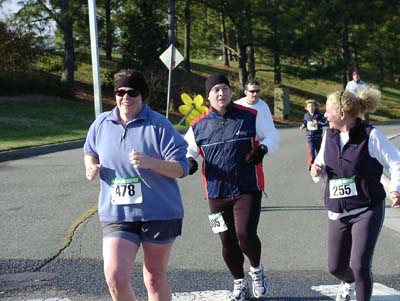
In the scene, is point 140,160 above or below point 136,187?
above

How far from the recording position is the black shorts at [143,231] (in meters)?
4.31

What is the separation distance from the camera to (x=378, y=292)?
5.72 m

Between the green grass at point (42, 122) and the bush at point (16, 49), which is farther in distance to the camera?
the bush at point (16, 49)

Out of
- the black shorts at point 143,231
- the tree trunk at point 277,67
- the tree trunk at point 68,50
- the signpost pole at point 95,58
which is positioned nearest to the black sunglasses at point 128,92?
the black shorts at point 143,231

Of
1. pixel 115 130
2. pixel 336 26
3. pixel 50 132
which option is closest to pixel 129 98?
pixel 115 130

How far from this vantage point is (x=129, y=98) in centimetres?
438

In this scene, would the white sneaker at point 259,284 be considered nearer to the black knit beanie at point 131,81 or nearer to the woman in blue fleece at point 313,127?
the black knit beanie at point 131,81

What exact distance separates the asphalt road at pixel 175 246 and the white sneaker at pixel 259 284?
0.31 feet

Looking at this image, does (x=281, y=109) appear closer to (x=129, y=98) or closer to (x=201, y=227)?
(x=201, y=227)

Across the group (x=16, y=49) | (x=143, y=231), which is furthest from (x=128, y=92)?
(x=16, y=49)

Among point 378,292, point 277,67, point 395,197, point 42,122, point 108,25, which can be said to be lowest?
point 378,292

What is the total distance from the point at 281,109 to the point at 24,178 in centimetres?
2535

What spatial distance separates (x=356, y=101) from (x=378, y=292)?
1659 mm

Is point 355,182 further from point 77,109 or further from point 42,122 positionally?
point 77,109
